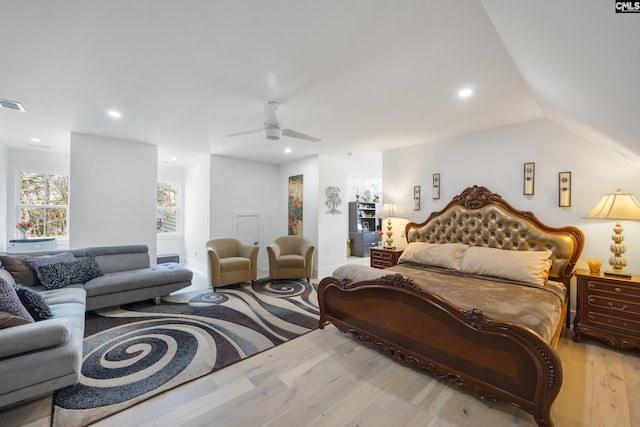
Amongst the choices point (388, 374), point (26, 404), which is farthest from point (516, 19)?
point (26, 404)

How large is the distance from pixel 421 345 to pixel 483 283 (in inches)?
45.9

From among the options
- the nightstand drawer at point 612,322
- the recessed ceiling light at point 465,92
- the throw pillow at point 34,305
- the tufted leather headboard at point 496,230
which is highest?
the recessed ceiling light at point 465,92

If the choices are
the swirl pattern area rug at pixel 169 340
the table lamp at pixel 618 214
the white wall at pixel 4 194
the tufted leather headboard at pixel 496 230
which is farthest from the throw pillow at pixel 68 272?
the table lamp at pixel 618 214

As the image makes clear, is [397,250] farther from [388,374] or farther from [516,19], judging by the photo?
[516,19]

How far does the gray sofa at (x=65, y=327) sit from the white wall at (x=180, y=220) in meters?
2.83

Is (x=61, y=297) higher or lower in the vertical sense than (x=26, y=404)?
higher

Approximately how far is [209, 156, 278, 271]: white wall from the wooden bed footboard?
3848 mm

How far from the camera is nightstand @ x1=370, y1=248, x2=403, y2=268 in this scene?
436 centimetres

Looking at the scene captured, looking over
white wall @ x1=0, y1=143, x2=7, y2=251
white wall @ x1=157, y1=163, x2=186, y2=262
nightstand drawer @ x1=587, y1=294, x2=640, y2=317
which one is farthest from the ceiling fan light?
white wall @ x1=0, y1=143, x2=7, y2=251

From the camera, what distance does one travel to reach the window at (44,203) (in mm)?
5316

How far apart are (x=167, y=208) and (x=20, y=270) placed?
4.01 m

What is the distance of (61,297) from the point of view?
2818 mm

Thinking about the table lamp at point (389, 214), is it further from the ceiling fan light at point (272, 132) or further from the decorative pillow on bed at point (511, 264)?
the ceiling fan light at point (272, 132)

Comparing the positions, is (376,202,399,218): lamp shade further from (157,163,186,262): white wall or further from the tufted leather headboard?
(157,163,186,262): white wall
